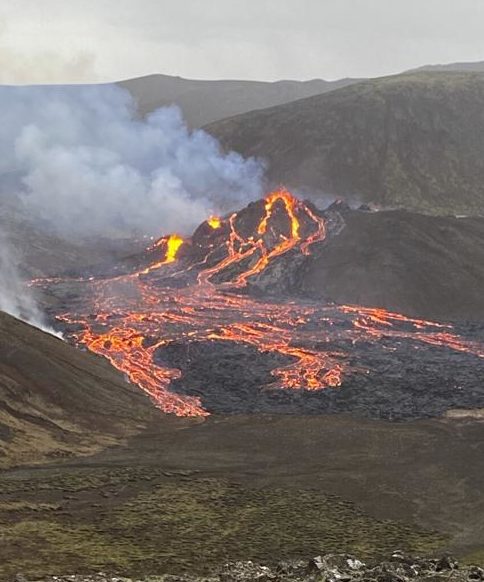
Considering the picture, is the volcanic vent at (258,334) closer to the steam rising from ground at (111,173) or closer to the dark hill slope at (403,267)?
the dark hill slope at (403,267)

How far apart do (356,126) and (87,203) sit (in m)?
62.3

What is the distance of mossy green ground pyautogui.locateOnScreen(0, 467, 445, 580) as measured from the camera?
24.0 metres

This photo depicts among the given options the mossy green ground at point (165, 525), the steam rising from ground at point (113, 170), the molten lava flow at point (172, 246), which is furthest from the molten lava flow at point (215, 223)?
the mossy green ground at point (165, 525)

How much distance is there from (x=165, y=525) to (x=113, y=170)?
342 ft

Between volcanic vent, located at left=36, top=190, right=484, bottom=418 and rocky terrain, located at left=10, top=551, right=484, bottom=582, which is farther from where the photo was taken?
volcanic vent, located at left=36, top=190, right=484, bottom=418

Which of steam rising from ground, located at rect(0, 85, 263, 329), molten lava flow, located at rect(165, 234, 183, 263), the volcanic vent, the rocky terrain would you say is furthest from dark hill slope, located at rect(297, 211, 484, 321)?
the rocky terrain

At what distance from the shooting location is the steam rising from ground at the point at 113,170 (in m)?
121

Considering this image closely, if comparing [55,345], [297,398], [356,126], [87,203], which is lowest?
[297,398]

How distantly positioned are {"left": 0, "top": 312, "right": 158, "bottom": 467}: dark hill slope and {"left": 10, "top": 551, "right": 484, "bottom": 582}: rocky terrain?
1481 centimetres

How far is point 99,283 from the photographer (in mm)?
87125

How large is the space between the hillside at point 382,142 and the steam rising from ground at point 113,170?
11.5 metres

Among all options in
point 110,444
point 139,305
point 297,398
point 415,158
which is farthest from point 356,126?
point 110,444

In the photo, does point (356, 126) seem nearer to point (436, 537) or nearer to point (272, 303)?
point (272, 303)

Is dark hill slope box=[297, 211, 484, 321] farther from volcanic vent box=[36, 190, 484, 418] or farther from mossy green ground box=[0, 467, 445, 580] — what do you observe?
mossy green ground box=[0, 467, 445, 580]
